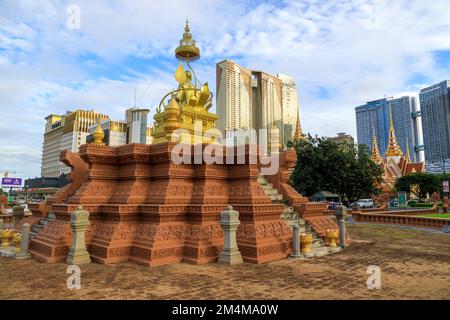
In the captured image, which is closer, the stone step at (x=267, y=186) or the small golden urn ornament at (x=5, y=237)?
the small golden urn ornament at (x=5, y=237)

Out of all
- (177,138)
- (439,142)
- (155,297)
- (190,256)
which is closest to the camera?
(155,297)

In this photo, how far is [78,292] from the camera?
6.65 metres

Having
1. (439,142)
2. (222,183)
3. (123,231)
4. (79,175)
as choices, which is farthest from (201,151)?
(439,142)

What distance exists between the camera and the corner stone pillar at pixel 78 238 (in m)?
9.37

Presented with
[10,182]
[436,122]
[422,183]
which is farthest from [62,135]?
[436,122]

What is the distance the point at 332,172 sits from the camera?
1181 inches

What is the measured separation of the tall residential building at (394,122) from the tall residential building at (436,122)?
35.8 feet

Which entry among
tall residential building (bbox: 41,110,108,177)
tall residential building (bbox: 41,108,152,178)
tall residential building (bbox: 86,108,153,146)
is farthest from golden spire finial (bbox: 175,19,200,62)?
tall residential building (bbox: 41,110,108,177)

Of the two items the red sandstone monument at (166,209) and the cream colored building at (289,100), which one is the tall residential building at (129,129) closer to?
the cream colored building at (289,100)

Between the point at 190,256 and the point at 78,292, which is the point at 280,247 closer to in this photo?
the point at 190,256

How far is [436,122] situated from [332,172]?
106 meters

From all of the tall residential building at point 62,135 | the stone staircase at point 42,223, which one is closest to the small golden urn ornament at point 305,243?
the stone staircase at point 42,223
